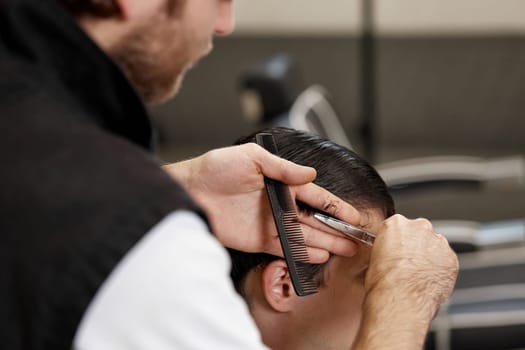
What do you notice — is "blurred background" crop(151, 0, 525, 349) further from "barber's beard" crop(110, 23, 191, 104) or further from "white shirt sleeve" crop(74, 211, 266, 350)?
"white shirt sleeve" crop(74, 211, 266, 350)

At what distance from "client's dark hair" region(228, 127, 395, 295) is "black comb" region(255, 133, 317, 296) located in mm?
123

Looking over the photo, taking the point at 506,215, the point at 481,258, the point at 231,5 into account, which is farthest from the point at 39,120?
the point at 506,215

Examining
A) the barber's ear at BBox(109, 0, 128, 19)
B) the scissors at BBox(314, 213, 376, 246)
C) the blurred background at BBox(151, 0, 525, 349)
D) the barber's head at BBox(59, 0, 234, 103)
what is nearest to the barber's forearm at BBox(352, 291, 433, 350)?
the scissors at BBox(314, 213, 376, 246)

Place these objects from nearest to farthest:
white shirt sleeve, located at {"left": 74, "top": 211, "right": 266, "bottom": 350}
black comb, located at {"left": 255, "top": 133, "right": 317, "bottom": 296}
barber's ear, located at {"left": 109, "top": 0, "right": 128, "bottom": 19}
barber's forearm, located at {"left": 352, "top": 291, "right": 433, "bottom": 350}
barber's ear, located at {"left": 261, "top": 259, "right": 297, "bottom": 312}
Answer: white shirt sleeve, located at {"left": 74, "top": 211, "right": 266, "bottom": 350}
barber's ear, located at {"left": 109, "top": 0, "right": 128, "bottom": 19}
barber's forearm, located at {"left": 352, "top": 291, "right": 433, "bottom": 350}
black comb, located at {"left": 255, "top": 133, "right": 317, "bottom": 296}
barber's ear, located at {"left": 261, "top": 259, "right": 297, "bottom": 312}

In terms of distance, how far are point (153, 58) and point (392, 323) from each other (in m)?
0.42

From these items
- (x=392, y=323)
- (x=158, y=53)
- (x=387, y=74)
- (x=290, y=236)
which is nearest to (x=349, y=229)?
(x=290, y=236)

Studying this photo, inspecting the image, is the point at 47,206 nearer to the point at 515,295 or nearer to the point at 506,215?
the point at 515,295

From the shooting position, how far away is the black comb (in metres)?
1.17

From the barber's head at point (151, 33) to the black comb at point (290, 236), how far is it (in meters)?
0.27

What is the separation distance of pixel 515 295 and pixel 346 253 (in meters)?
1.20

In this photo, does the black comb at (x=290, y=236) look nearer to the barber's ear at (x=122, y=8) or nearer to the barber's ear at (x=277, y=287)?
the barber's ear at (x=277, y=287)

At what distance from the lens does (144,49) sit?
0.92m

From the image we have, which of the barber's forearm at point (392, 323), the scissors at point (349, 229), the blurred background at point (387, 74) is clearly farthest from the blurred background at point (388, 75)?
the barber's forearm at point (392, 323)

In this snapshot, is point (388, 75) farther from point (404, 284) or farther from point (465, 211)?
point (404, 284)
